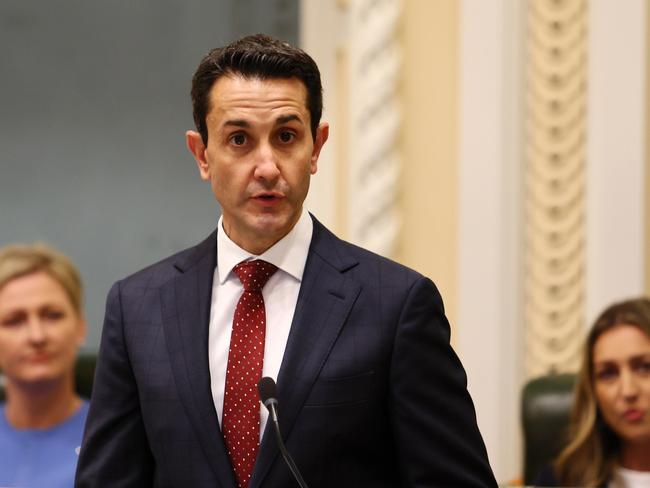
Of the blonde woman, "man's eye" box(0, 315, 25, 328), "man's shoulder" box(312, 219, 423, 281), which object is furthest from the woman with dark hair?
"man's shoulder" box(312, 219, 423, 281)

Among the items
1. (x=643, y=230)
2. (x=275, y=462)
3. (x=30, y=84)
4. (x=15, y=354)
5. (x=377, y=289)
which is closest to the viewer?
(x=275, y=462)

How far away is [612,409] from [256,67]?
1721 millimetres

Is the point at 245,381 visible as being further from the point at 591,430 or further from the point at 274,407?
the point at 591,430

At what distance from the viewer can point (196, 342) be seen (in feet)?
6.19

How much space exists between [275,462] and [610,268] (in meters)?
2.52

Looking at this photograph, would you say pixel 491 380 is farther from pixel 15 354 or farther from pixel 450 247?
pixel 15 354

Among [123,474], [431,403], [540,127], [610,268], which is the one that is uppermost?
[540,127]

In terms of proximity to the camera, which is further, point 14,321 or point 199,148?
point 14,321

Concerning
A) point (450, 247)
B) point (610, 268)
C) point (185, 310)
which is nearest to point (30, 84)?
point (450, 247)

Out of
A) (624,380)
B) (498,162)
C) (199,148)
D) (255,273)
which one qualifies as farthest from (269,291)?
(498,162)

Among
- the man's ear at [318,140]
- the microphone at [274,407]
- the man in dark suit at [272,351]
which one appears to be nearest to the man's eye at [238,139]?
the man in dark suit at [272,351]

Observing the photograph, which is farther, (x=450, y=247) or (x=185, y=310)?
(x=450, y=247)

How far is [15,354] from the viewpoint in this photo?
11.0 feet

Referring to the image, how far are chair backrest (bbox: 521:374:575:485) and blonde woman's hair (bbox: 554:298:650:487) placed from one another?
89 mm
